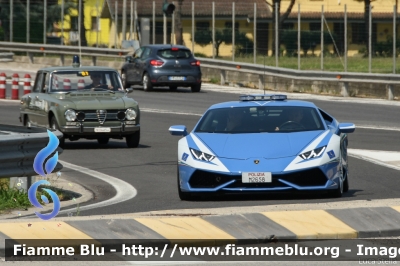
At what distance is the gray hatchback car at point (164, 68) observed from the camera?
3556 centimetres

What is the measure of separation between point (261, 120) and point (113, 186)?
2.57 metres

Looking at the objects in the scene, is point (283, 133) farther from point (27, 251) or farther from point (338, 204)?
point (27, 251)

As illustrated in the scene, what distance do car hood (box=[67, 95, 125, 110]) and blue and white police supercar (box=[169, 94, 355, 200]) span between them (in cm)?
639

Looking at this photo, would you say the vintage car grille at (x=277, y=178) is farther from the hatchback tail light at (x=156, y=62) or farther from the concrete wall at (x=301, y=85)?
the hatchback tail light at (x=156, y=62)

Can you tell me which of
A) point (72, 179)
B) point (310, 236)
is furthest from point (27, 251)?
point (72, 179)

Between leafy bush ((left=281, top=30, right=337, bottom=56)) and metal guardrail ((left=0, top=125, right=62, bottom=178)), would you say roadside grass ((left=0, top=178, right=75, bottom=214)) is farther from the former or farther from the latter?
leafy bush ((left=281, top=30, right=337, bottom=56))

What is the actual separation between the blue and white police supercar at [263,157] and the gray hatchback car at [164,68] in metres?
22.3

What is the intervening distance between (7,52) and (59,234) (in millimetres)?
38301

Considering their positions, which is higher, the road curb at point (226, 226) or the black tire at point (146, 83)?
the black tire at point (146, 83)

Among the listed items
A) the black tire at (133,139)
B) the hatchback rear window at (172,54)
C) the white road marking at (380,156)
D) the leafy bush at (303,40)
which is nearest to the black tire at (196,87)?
the hatchback rear window at (172,54)

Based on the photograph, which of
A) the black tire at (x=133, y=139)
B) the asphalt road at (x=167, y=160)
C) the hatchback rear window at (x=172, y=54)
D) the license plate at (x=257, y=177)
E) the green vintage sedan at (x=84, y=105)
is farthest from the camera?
the hatchback rear window at (x=172, y=54)

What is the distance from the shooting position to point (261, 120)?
1327 cm

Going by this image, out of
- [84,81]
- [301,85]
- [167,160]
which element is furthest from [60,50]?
[167,160]

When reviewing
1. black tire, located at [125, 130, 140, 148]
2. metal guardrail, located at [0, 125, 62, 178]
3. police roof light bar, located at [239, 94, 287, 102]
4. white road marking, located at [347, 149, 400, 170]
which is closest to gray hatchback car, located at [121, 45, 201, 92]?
black tire, located at [125, 130, 140, 148]
